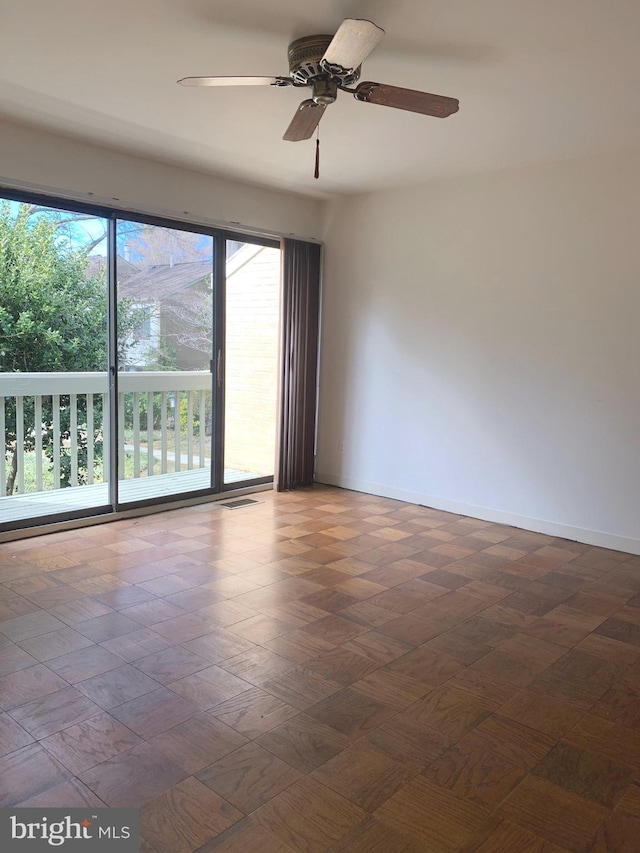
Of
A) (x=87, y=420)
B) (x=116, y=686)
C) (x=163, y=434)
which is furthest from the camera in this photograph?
(x=163, y=434)

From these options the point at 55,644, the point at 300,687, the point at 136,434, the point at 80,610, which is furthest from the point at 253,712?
the point at 136,434

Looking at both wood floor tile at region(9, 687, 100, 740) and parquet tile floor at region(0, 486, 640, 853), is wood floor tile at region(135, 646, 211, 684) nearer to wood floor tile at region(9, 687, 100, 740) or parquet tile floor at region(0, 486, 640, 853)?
parquet tile floor at region(0, 486, 640, 853)

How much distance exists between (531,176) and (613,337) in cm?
124

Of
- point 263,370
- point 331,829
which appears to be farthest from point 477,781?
point 263,370

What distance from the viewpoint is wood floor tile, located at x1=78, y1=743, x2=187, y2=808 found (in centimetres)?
175

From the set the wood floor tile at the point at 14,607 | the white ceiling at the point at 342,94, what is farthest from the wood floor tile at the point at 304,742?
the white ceiling at the point at 342,94

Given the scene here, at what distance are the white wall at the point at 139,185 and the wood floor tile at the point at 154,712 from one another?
3014 millimetres

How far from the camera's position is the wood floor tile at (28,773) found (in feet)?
5.68

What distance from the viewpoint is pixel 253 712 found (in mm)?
2186

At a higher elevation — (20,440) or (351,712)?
(20,440)

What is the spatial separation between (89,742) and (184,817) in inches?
18.6

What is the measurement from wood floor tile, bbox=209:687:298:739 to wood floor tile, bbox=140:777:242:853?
30 centimetres

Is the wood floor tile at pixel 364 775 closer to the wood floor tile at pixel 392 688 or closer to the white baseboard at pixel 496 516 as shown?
the wood floor tile at pixel 392 688

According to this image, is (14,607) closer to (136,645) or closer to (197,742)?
(136,645)
